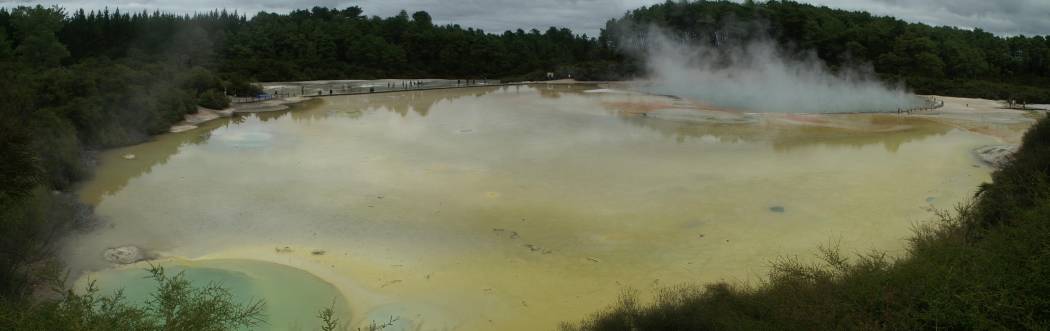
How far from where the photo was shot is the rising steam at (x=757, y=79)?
33.2 m

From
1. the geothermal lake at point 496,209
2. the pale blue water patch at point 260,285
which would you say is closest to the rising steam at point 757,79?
the geothermal lake at point 496,209

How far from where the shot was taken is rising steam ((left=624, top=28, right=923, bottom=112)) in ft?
109

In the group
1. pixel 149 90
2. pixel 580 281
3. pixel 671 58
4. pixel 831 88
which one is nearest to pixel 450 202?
pixel 580 281

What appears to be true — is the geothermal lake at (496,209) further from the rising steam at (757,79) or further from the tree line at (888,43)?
the tree line at (888,43)

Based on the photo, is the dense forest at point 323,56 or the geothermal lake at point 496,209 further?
the dense forest at point 323,56

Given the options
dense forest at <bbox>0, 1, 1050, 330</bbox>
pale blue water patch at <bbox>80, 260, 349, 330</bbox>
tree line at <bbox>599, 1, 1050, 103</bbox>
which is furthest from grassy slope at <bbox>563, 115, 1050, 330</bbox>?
tree line at <bbox>599, 1, 1050, 103</bbox>

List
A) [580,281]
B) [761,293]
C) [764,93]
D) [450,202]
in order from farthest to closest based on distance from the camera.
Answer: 1. [764,93]
2. [450,202]
3. [580,281]
4. [761,293]

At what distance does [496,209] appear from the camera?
44.2ft

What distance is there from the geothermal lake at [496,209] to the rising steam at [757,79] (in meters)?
8.81

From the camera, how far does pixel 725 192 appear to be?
48.6 feet

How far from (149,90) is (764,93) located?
2771 cm

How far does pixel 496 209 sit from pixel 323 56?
142 ft

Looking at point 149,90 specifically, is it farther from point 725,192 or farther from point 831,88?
point 831,88

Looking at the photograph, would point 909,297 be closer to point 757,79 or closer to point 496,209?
point 496,209
